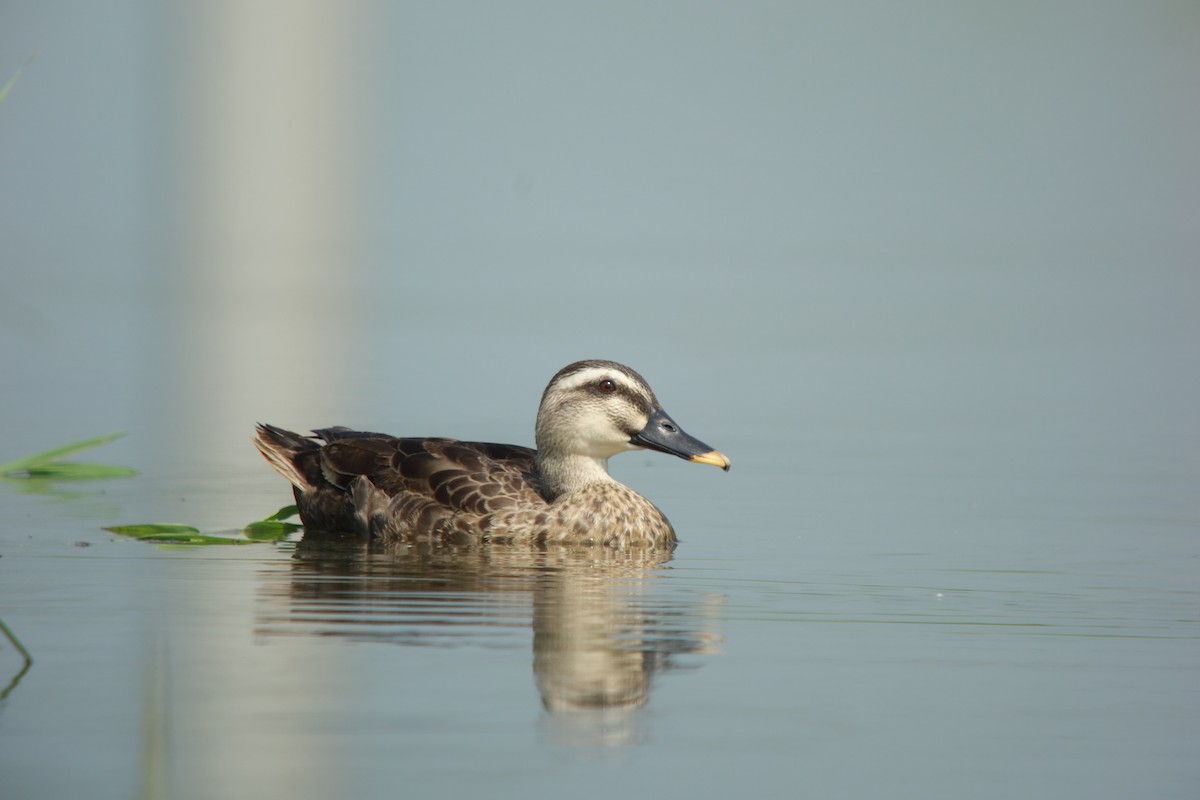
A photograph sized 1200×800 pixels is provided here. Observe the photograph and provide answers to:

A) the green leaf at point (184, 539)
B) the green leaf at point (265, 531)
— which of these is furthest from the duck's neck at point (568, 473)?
the green leaf at point (184, 539)

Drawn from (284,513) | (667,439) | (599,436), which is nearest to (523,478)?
(599,436)

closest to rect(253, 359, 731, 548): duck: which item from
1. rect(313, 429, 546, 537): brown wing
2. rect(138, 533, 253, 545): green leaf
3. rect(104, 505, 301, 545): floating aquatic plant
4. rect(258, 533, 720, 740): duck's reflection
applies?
rect(313, 429, 546, 537): brown wing

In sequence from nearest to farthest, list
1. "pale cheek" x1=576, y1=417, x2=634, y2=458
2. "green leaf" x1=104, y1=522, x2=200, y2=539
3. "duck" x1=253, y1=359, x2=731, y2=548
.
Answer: "green leaf" x1=104, y1=522, x2=200, y2=539 < "duck" x1=253, y1=359, x2=731, y2=548 < "pale cheek" x1=576, y1=417, x2=634, y2=458

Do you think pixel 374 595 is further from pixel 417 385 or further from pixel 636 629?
pixel 417 385

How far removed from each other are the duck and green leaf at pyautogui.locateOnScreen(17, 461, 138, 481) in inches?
38.6

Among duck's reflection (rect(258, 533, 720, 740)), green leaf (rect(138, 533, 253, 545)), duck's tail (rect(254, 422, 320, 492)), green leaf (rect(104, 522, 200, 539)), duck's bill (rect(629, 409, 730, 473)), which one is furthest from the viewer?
duck's tail (rect(254, 422, 320, 492))

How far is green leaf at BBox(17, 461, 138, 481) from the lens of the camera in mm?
10422

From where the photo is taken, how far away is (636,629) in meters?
8.01

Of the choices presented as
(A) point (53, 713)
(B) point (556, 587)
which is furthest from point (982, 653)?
(A) point (53, 713)

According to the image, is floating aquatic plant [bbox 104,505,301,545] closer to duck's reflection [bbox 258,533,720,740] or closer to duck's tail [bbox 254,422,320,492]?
duck's reflection [bbox 258,533,720,740]

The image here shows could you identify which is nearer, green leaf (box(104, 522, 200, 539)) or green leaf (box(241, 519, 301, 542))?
green leaf (box(104, 522, 200, 539))

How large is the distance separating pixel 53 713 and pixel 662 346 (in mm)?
11699

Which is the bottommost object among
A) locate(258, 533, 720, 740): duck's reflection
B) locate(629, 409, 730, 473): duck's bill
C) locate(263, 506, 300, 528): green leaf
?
locate(258, 533, 720, 740): duck's reflection

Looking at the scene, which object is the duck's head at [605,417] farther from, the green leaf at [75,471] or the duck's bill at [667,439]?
the green leaf at [75,471]
